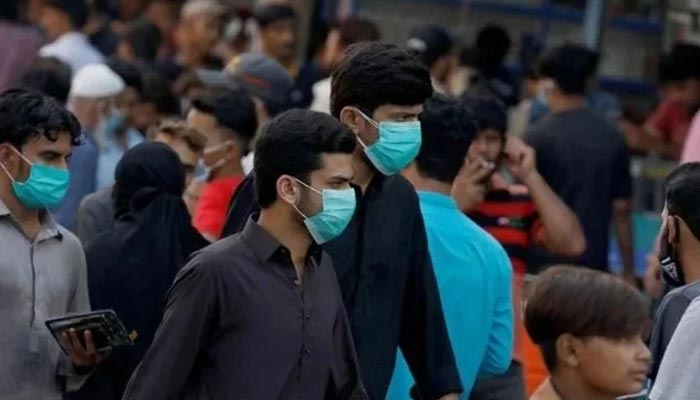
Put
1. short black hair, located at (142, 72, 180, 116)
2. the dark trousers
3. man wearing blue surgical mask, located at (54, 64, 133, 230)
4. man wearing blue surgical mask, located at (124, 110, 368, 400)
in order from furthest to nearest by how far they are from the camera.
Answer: short black hair, located at (142, 72, 180, 116), man wearing blue surgical mask, located at (54, 64, 133, 230), the dark trousers, man wearing blue surgical mask, located at (124, 110, 368, 400)

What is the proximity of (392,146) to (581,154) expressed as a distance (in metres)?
4.20

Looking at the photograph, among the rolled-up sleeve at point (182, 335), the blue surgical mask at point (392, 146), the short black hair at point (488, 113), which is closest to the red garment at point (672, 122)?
the short black hair at point (488, 113)

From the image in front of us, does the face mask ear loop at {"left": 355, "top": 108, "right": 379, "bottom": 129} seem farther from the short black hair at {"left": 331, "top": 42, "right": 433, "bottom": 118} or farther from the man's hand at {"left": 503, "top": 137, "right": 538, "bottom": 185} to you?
the man's hand at {"left": 503, "top": 137, "right": 538, "bottom": 185}

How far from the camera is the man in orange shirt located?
8455mm

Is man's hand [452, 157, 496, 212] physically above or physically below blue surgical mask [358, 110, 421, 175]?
below

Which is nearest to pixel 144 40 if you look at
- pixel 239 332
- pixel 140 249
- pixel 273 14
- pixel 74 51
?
pixel 74 51

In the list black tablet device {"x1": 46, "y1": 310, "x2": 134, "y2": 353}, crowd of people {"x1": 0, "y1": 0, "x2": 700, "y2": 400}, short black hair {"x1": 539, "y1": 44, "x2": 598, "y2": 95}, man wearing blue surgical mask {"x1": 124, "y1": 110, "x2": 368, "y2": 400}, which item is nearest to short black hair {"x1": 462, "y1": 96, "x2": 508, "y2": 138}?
crowd of people {"x1": 0, "y1": 0, "x2": 700, "y2": 400}

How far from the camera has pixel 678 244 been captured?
6.23 m

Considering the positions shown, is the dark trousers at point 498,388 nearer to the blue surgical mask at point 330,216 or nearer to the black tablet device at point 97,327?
the black tablet device at point 97,327

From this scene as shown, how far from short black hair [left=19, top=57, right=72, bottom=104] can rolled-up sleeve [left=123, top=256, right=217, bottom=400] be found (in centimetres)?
489

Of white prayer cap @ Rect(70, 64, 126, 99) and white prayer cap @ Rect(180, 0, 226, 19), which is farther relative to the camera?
white prayer cap @ Rect(180, 0, 226, 19)

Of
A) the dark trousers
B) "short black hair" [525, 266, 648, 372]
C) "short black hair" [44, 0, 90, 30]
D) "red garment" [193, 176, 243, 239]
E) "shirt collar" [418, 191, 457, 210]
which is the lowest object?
"short black hair" [44, 0, 90, 30]

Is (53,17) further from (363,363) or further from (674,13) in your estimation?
(363,363)

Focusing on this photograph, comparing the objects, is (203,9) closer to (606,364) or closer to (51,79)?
(51,79)
